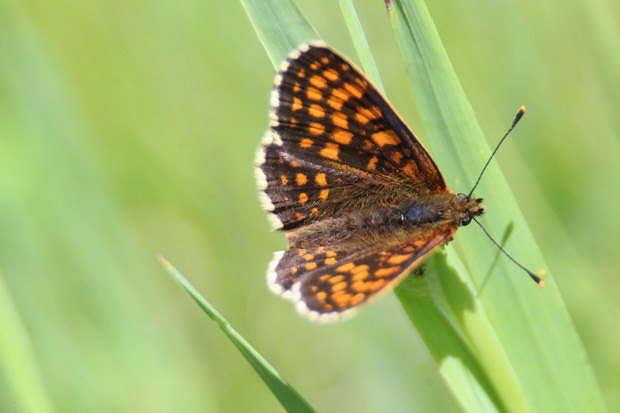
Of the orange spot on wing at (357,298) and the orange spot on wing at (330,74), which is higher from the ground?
the orange spot on wing at (330,74)

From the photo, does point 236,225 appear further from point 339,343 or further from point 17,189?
point 17,189

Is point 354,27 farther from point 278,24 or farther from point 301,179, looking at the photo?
point 301,179

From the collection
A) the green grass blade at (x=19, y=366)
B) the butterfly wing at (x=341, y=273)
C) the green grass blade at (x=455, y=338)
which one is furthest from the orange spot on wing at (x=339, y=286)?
the green grass blade at (x=19, y=366)

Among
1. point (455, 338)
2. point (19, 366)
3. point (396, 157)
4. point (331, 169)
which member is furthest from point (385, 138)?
point (19, 366)

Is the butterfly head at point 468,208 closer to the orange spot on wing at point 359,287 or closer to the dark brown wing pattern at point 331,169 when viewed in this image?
the dark brown wing pattern at point 331,169

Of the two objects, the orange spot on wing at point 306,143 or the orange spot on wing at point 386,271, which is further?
the orange spot on wing at point 306,143
